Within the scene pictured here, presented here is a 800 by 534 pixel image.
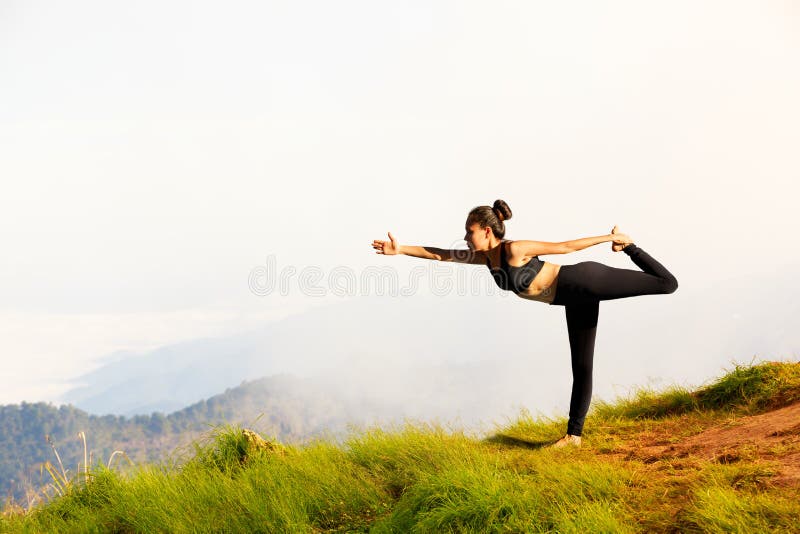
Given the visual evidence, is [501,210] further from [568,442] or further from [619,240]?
[568,442]

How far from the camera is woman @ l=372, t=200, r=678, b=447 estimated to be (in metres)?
6.87

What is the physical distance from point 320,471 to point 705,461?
3829 mm

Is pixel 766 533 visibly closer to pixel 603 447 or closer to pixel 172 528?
pixel 603 447

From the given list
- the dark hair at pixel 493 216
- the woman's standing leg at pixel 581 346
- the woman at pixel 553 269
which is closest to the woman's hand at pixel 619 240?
the woman at pixel 553 269

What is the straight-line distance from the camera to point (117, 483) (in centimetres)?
773

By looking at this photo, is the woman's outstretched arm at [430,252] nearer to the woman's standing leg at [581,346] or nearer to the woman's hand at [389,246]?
the woman's hand at [389,246]

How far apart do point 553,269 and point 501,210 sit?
0.86 meters

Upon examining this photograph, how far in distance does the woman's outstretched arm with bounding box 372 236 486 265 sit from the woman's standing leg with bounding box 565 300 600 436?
3.95 ft

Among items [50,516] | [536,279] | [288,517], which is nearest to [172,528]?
[288,517]

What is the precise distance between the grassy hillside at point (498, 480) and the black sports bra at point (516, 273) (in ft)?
5.80

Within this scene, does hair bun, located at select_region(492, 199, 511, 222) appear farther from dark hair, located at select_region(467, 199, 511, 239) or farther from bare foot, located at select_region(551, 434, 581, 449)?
bare foot, located at select_region(551, 434, 581, 449)

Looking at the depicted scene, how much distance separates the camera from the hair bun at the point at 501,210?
6.90 meters

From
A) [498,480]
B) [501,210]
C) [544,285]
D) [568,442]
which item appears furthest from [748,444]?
[501,210]

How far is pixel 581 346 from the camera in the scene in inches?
291
